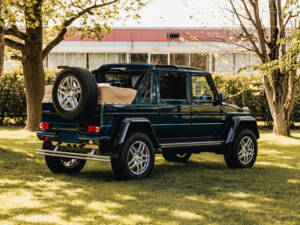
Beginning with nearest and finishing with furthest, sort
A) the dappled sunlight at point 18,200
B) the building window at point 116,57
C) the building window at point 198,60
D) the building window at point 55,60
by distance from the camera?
the dappled sunlight at point 18,200
the building window at point 198,60
the building window at point 116,57
the building window at point 55,60

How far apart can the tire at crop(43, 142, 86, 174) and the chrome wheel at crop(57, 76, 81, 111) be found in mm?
1404

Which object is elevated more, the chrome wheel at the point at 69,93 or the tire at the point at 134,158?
the chrome wheel at the point at 69,93

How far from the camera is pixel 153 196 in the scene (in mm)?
6992

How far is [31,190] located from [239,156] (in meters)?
4.50

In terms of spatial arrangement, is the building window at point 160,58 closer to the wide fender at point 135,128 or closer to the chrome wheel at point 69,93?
the wide fender at point 135,128

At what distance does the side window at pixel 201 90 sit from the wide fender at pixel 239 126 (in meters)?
0.69

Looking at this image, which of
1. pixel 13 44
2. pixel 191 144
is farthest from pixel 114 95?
pixel 13 44

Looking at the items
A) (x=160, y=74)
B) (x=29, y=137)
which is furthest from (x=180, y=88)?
(x=29, y=137)

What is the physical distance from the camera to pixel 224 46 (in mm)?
19750

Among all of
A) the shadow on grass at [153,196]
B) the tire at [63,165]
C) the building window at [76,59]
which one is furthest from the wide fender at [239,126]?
the building window at [76,59]

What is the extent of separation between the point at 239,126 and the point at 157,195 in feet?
12.0

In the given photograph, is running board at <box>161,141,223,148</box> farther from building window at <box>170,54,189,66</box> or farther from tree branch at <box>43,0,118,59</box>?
building window at <box>170,54,189,66</box>

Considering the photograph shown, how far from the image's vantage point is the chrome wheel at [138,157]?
8258 mm

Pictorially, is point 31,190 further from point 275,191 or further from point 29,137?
point 29,137
